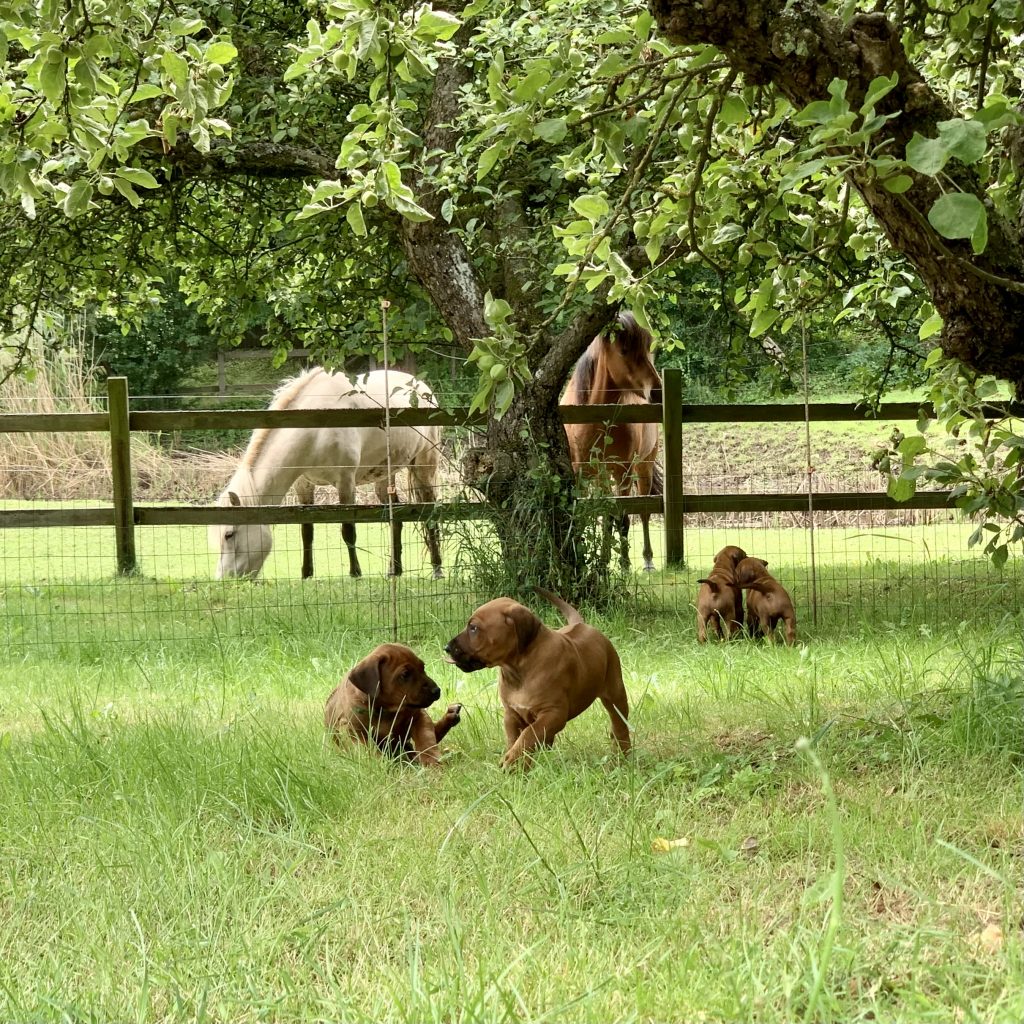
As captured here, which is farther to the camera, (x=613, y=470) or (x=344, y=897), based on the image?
(x=613, y=470)

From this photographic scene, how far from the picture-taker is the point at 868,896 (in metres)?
2.78

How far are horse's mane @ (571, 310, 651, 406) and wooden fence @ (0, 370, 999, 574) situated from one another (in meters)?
0.80

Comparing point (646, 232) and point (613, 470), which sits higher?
point (646, 232)

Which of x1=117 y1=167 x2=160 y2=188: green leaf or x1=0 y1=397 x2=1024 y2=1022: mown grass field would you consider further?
x1=117 y1=167 x2=160 y2=188: green leaf

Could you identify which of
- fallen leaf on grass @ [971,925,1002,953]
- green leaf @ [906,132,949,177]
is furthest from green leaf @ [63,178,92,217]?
fallen leaf on grass @ [971,925,1002,953]

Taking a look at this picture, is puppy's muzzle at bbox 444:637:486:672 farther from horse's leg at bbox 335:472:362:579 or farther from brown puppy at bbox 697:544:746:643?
horse's leg at bbox 335:472:362:579

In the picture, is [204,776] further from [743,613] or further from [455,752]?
[743,613]

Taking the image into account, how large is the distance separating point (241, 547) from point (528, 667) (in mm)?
7809

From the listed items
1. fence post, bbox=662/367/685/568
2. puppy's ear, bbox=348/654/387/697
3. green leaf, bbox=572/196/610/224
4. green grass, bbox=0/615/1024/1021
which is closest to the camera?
green grass, bbox=0/615/1024/1021

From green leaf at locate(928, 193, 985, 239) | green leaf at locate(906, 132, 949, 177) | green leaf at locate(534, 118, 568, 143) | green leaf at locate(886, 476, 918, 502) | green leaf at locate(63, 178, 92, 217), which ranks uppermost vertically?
green leaf at locate(534, 118, 568, 143)

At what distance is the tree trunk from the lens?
3.23 metres

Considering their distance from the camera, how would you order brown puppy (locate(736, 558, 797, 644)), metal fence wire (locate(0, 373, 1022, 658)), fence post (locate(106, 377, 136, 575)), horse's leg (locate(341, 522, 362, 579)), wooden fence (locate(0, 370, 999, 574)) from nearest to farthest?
brown puppy (locate(736, 558, 797, 644)), metal fence wire (locate(0, 373, 1022, 658)), wooden fence (locate(0, 370, 999, 574)), fence post (locate(106, 377, 136, 575)), horse's leg (locate(341, 522, 362, 579))

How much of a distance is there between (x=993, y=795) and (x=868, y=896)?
867mm

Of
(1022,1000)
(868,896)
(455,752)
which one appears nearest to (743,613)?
(455,752)
